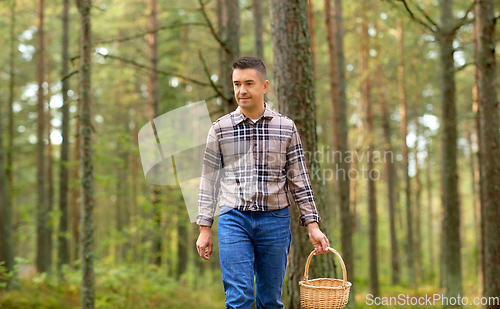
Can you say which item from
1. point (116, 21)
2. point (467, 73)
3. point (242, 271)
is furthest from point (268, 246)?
point (467, 73)

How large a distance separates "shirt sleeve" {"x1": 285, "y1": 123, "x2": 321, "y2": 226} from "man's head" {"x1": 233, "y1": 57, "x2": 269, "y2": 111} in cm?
44

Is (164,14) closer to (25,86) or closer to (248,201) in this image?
(25,86)

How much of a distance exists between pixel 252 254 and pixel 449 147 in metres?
8.30

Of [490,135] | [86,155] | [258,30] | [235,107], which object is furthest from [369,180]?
[86,155]

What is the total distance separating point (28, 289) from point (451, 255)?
10.4 metres

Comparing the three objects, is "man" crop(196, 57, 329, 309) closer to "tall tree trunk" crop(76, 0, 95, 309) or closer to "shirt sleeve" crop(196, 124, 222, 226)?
"shirt sleeve" crop(196, 124, 222, 226)

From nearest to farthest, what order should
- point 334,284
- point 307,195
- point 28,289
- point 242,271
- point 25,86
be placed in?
point 242,271 → point 307,195 → point 334,284 → point 28,289 → point 25,86

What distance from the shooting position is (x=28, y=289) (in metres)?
8.84

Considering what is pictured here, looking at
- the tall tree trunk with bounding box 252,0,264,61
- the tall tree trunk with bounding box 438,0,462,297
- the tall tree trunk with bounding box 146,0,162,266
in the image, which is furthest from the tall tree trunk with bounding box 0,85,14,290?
the tall tree trunk with bounding box 438,0,462,297

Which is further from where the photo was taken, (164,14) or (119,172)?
(119,172)

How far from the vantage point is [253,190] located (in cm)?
275

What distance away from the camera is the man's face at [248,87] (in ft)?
9.05

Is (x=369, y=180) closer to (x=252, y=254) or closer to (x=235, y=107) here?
(x=235, y=107)

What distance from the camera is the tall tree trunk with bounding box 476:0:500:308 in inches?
224
